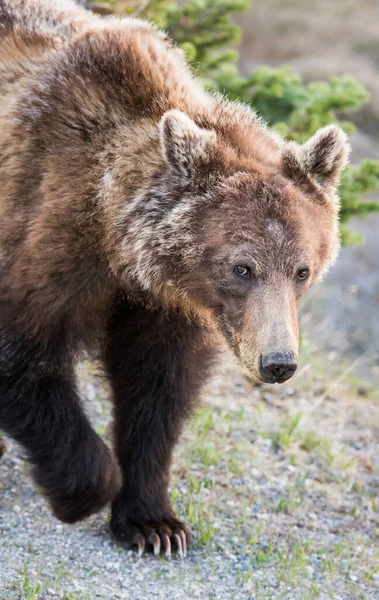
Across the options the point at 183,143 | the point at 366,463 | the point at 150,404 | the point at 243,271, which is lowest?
the point at 366,463

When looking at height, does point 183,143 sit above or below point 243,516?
above

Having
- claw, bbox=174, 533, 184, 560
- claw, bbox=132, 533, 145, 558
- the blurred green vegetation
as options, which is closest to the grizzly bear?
claw, bbox=132, 533, 145, 558

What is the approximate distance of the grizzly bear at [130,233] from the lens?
447 cm

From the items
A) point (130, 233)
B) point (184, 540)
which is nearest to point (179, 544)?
point (184, 540)

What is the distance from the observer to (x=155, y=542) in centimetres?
542

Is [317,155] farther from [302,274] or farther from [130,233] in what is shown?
[130,233]

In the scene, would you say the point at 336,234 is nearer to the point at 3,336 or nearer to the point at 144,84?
the point at 144,84

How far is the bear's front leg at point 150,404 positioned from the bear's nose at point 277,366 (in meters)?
1.00

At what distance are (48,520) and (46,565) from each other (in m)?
0.58

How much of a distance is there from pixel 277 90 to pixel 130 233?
135 inches

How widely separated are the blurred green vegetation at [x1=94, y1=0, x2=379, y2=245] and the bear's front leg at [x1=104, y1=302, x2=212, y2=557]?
2816mm

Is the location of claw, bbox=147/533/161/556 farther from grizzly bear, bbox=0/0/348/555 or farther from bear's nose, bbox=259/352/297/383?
bear's nose, bbox=259/352/297/383

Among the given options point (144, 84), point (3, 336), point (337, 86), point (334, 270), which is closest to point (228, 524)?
point (3, 336)

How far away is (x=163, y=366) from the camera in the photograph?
521 cm
